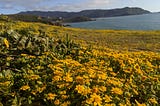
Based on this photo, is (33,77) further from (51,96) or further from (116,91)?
(116,91)

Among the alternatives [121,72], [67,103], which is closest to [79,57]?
[121,72]

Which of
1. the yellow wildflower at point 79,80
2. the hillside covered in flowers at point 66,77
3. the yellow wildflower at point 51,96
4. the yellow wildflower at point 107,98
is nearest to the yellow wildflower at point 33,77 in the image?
the hillside covered in flowers at point 66,77

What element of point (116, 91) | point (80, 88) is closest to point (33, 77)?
point (80, 88)

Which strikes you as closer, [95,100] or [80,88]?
[95,100]

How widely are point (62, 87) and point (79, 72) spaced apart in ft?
3.50

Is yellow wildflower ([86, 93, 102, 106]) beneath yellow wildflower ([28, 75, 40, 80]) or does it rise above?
beneath

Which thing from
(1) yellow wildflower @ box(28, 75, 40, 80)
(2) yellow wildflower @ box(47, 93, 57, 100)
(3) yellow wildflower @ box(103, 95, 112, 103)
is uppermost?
(1) yellow wildflower @ box(28, 75, 40, 80)

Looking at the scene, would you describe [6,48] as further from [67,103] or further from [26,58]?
[67,103]

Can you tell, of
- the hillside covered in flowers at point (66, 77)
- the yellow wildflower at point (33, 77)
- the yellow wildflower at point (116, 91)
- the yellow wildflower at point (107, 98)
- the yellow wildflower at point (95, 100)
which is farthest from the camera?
the yellow wildflower at point (33, 77)

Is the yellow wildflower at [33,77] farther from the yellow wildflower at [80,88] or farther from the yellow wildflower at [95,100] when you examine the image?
the yellow wildflower at [95,100]

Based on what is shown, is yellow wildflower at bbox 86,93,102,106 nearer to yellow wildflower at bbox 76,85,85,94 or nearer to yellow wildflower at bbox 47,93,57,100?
yellow wildflower at bbox 76,85,85,94

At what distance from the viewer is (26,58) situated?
37.2ft

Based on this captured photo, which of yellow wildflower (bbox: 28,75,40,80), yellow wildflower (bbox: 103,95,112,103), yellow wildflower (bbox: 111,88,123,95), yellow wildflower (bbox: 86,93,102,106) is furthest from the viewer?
yellow wildflower (bbox: 28,75,40,80)

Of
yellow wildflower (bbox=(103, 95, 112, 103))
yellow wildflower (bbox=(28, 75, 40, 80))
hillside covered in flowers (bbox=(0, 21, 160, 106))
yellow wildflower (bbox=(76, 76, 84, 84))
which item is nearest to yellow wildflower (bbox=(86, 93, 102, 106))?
hillside covered in flowers (bbox=(0, 21, 160, 106))
